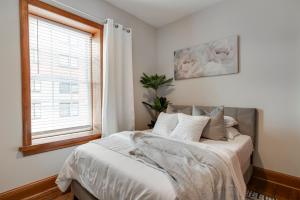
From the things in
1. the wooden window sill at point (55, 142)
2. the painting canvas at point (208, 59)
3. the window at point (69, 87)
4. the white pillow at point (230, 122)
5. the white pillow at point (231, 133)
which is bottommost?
the wooden window sill at point (55, 142)

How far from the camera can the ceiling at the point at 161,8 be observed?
2453 millimetres

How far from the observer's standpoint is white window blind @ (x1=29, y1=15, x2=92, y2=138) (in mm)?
1949

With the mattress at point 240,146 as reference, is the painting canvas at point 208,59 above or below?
above

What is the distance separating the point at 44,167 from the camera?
1.88 m

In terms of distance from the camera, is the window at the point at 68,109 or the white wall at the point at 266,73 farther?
the window at the point at 68,109

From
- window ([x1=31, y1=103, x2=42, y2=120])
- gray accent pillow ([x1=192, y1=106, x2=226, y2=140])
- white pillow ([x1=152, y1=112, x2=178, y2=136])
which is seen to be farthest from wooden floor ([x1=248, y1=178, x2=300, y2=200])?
window ([x1=31, y1=103, x2=42, y2=120])

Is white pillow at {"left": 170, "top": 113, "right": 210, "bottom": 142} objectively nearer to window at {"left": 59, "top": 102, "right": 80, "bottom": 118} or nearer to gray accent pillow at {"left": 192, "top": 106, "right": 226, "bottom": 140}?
gray accent pillow at {"left": 192, "top": 106, "right": 226, "bottom": 140}

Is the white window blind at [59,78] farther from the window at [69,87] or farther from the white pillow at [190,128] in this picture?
the white pillow at [190,128]

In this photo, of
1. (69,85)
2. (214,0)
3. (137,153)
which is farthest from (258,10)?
(69,85)

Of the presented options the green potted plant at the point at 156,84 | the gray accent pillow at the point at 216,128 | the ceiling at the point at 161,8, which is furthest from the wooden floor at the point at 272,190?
the ceiling at the point at 161,8

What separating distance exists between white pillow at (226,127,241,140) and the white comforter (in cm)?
54

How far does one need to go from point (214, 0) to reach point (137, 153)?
251cm

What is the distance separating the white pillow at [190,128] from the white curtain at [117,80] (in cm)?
98

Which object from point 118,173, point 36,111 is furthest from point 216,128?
point 36,111
